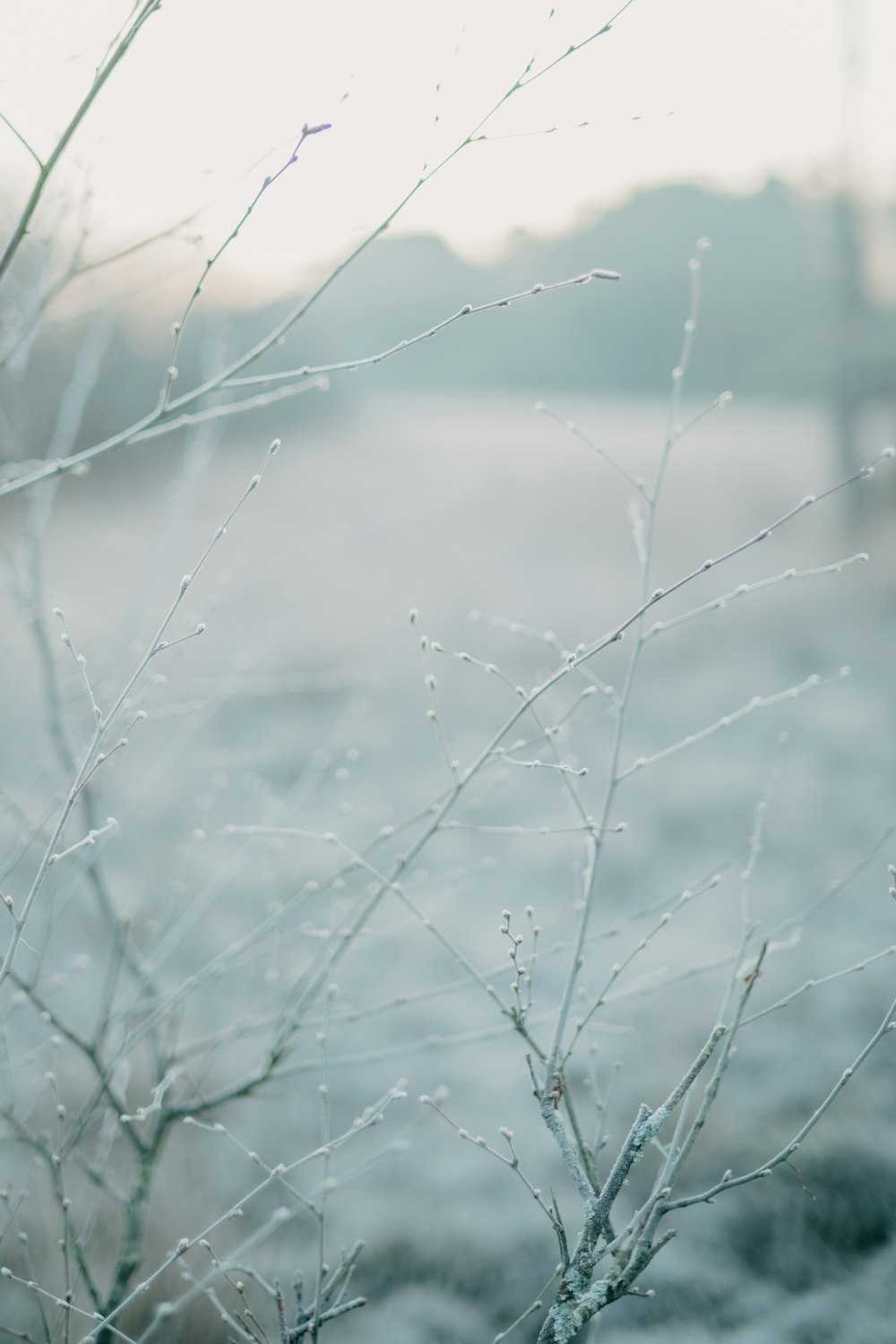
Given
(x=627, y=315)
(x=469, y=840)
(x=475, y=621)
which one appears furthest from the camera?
(x=627, y=315)

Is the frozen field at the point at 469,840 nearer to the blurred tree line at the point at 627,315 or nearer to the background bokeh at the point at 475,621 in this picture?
the background bokeh at the point at 475,621

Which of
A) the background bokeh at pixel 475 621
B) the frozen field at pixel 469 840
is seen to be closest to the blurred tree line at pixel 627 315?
the background bokeh at pixel 475 621

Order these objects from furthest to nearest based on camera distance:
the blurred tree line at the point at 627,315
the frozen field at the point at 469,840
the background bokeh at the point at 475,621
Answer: the blurred tree line at the point at 627,315
the frozen field at the point at 469,840
the background bokeh at the point at 475,621

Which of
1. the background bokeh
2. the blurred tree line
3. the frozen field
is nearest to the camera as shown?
the background bokeh

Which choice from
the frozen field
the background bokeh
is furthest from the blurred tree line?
the frozen field

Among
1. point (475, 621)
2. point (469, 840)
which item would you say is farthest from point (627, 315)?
point (469, 840)

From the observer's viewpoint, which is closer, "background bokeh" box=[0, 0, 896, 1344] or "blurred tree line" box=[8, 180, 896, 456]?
"background bokeh" box=[0, 0, 896, 1344]

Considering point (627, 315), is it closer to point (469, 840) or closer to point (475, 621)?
point (475, 621)

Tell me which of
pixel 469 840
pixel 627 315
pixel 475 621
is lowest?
pixel 469 840

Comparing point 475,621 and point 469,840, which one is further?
point 475,621

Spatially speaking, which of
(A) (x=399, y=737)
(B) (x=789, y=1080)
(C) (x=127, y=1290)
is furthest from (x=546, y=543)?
(C) (x=127, y=1290)

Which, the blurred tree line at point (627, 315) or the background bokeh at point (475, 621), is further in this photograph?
the blurred tree line at point (627, 315)

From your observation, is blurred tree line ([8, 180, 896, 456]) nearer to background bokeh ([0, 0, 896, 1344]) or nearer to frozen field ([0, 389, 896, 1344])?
background bokeh ([0, 0, 896, 1344])

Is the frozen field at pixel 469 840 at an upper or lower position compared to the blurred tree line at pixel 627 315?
lower
